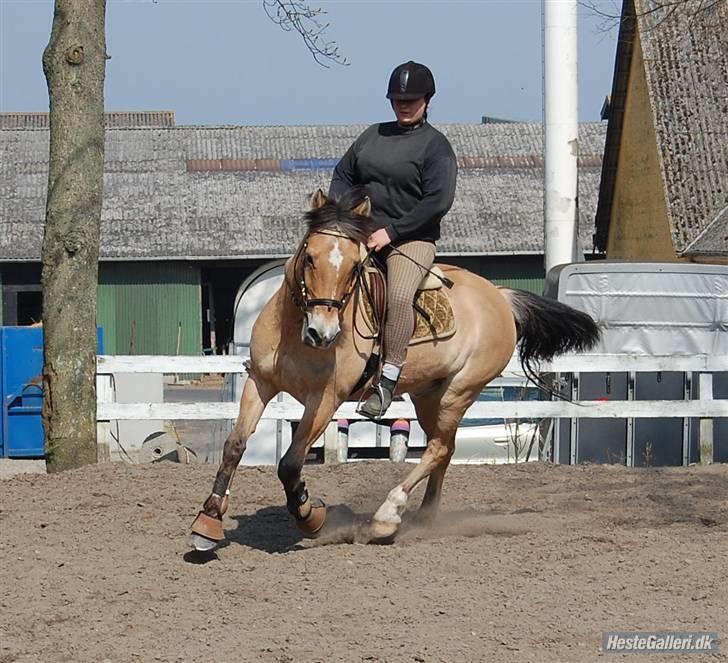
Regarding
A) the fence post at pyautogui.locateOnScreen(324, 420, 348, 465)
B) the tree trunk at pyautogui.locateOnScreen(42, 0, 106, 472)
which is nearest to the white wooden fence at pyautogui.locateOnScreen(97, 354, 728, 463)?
the fence post at pyautogui.locateOnScreen(324, 420, 348, 465)

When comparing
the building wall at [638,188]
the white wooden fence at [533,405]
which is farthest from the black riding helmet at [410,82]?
the building wall at [638,188]

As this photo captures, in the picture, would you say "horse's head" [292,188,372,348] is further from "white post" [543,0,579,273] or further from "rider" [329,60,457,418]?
"white post" [543,0,579,273]

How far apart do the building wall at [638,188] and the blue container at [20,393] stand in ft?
41.9

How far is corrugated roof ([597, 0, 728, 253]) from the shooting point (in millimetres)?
22109

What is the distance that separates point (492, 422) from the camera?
1314cm

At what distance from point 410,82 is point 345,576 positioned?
3116 mm

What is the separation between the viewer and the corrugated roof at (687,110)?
22109mm

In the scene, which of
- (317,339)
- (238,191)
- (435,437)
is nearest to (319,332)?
(317,339)

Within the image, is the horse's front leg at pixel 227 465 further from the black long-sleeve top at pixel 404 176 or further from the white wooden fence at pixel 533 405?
the white wooden fence at pixel 533 405

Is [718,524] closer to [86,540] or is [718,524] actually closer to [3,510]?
[86,540]

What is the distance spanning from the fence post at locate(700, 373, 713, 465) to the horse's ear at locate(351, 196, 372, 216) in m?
6.33

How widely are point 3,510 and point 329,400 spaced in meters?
2.66

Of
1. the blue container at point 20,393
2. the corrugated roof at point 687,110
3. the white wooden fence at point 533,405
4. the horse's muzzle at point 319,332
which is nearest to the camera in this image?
the horse's muzzle at point 319,332

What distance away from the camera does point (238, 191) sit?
36.0 metres
